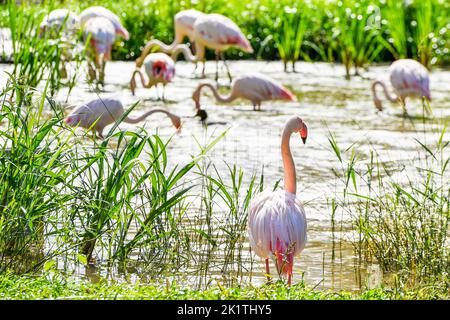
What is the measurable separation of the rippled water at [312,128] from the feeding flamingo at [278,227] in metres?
0.30

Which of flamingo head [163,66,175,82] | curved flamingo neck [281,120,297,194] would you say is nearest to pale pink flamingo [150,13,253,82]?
flamingo head [163,66,175,82]

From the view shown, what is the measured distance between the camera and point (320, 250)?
576cm

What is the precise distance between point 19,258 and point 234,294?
126 cm

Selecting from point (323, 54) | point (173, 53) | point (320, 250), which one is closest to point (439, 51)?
point (323, 54)

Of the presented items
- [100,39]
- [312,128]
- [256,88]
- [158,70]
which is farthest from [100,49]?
[312,128]

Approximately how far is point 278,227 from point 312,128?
186 inches

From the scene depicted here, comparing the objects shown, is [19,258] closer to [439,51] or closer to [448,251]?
[448,251]

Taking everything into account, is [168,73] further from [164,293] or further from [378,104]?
[164,293]

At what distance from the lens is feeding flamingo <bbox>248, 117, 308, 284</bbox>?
493 cm

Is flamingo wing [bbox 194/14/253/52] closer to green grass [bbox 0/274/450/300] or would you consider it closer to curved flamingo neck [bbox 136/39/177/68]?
curved flamingo neck [bbox 136/39/177/68]

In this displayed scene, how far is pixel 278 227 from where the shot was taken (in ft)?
16.2

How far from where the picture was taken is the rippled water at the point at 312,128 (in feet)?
18.8

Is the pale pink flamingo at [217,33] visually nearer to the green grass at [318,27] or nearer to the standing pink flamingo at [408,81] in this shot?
the green grass at [318,27]

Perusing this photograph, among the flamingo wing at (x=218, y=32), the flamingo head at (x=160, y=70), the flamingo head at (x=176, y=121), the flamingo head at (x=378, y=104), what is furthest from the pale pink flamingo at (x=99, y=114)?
the flamingo wing at (x=218, y=32)
